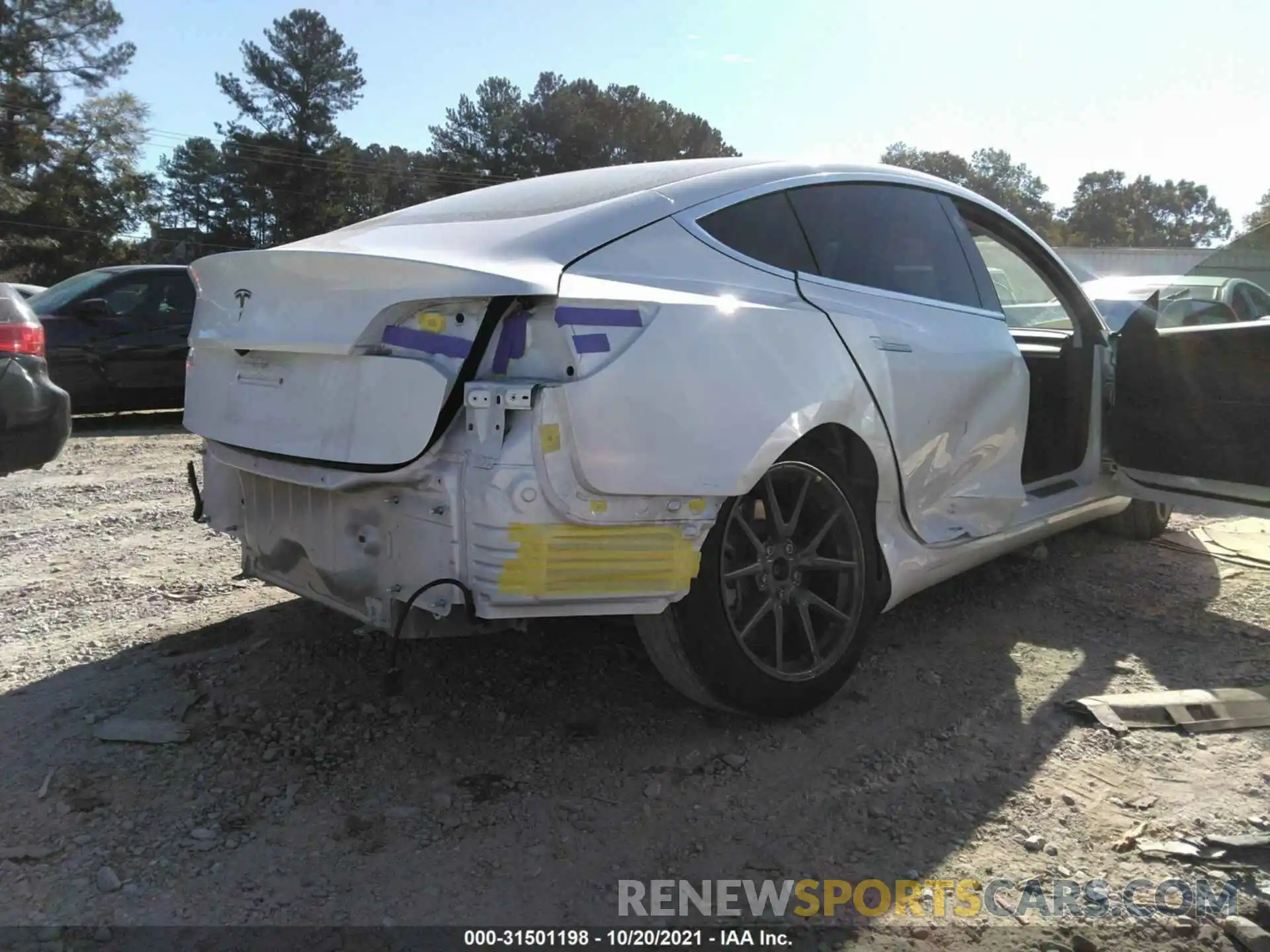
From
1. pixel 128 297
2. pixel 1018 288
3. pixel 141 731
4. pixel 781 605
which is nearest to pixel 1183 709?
pixel 781 605

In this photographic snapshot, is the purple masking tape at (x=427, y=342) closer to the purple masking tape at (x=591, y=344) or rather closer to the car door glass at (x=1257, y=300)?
the purple masking tape at (x=591, y=344)

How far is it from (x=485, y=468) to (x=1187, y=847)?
2004mm

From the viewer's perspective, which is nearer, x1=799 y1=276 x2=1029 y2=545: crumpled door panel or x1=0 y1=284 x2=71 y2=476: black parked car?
x1=799 y1=276 x2=1029 y2=545: crumpled door panel

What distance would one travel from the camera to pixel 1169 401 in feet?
13.7

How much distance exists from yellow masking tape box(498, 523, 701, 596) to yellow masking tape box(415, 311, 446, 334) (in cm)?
53

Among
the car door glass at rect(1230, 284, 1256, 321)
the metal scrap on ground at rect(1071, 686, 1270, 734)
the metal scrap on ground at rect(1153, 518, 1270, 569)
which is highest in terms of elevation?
the car door glass at rect(1230, 284, 1256, 321)

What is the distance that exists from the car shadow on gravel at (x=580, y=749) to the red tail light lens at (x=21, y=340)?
160 cm

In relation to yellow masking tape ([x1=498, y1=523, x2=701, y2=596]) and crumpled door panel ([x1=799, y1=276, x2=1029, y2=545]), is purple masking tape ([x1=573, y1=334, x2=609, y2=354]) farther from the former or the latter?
crumpled door panel ([x1=799, y1=276, x2=1029, y2=545])

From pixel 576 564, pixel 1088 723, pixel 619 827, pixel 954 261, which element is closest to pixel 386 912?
pixel 619 827

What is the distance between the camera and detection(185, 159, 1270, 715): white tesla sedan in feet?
7.75

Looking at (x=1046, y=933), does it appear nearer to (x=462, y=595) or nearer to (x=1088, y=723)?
(x=1088, y=723)

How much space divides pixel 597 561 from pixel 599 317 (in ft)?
2.00

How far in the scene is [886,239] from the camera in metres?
3.48

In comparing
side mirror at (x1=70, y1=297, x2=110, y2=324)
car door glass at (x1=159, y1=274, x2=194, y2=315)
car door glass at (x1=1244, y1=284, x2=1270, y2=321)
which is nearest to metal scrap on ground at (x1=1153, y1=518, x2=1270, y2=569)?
car door glass at (x1=1244, y1=284, x2=1270, y2=321)
